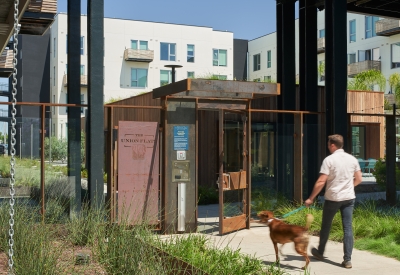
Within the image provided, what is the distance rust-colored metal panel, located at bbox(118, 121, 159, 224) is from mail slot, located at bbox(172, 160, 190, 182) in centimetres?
33

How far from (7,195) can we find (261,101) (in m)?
10.5

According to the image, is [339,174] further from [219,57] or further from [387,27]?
[219,57]

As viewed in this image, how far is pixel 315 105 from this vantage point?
16.9m

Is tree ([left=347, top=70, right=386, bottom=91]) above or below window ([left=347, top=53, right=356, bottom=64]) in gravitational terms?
below

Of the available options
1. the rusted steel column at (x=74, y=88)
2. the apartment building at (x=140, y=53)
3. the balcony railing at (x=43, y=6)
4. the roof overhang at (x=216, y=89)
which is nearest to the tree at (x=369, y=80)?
the apartment building at (x=140, y=53)

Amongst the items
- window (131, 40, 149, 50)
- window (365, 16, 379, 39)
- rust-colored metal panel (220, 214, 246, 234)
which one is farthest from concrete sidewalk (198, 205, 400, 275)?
window (131, 40, 149, 50)

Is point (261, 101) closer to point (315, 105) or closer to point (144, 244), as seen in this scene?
point (315, 105)

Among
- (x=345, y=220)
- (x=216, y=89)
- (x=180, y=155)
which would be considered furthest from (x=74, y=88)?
(x=345, y=220)

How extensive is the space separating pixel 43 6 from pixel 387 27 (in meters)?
37.4

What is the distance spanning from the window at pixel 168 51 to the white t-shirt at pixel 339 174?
5522cm

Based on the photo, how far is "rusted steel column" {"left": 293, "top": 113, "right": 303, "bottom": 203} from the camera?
1453cm

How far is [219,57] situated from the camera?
216 ft

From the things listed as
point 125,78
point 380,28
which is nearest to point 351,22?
point 380,28

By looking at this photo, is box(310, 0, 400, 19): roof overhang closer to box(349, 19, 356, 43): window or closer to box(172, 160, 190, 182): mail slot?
box(172, 160, 190, 182): mail slot
